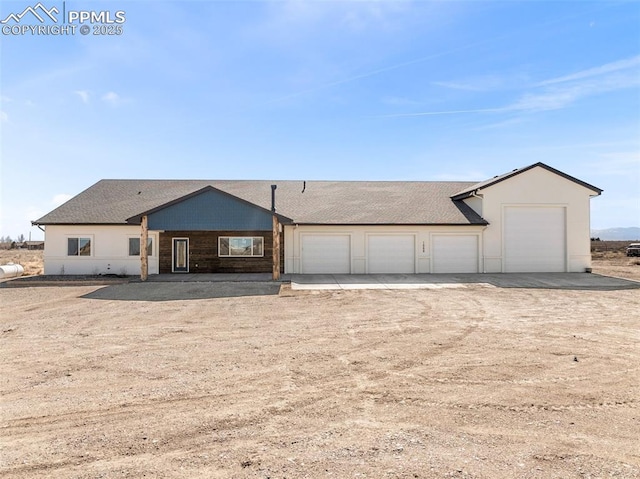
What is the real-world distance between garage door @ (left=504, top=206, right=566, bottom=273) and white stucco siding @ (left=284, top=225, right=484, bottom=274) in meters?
2.05

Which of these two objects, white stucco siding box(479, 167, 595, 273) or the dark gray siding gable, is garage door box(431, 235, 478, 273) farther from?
the dark gray siding gable

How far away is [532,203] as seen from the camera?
72.0 feet

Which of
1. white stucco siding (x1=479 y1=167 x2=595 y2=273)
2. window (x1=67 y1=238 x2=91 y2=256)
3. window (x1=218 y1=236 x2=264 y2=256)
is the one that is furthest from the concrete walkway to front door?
window (x1=67 y1=238 x2=91 y2=256)

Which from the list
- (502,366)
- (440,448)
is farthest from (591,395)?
(440,448)

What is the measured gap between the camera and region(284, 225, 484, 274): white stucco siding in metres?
21.6

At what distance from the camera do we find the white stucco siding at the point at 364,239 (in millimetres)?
21594

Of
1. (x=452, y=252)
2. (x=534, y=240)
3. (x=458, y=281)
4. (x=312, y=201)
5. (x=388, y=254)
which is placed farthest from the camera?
(x=312, y=201)

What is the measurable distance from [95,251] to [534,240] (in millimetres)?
24073

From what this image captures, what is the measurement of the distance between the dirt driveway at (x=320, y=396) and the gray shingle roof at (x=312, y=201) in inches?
467

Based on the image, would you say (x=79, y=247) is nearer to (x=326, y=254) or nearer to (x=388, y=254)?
(x=326, y=254)

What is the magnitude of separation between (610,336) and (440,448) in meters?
6.77

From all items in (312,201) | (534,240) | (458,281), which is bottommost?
(458,281)

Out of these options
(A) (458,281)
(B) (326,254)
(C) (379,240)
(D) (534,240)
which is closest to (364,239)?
(C) (379,240)

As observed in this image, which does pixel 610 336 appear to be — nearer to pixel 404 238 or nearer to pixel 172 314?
pixel 172 314
